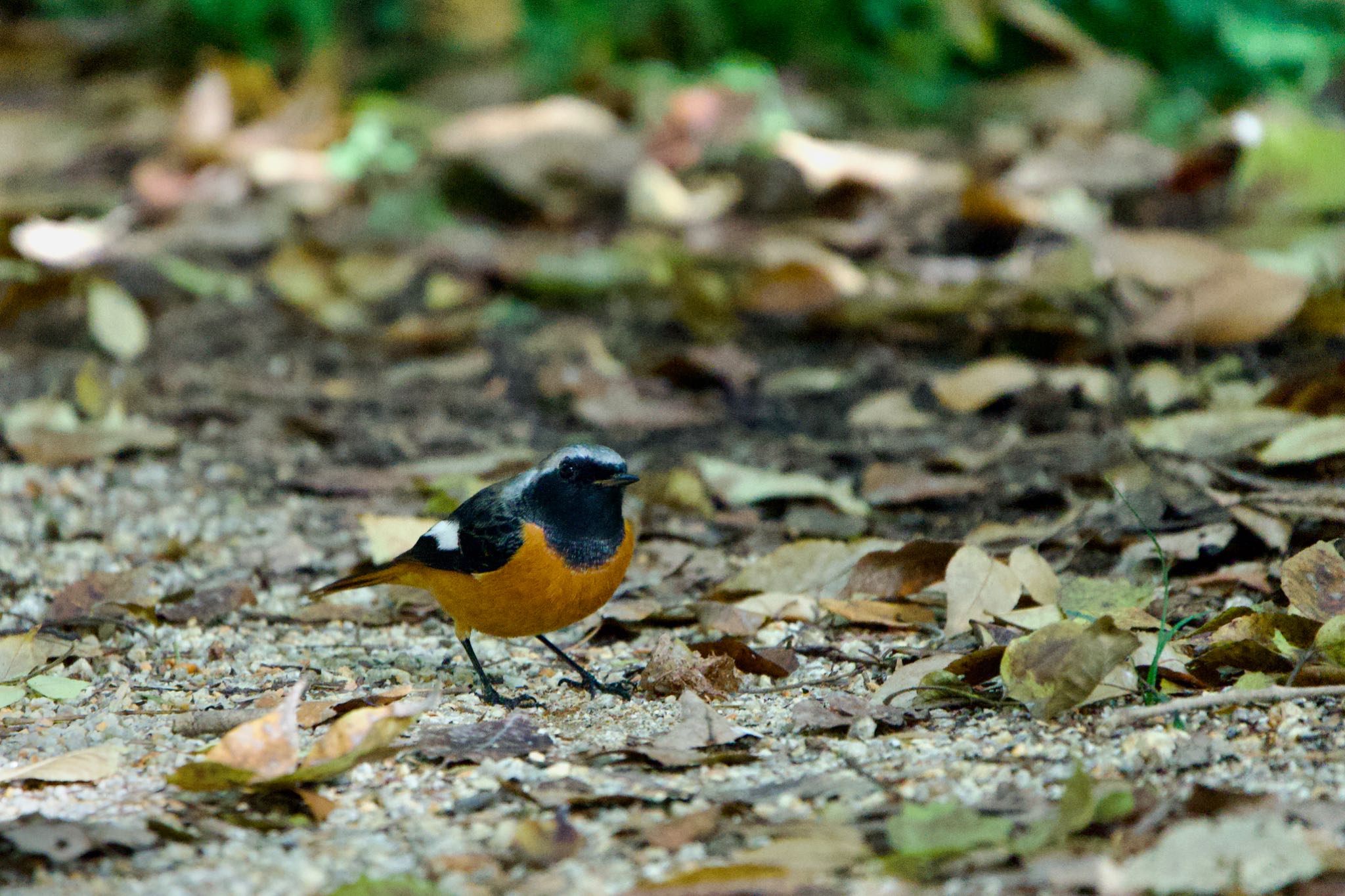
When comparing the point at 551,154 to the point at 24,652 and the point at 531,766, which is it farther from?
the point at 531,766

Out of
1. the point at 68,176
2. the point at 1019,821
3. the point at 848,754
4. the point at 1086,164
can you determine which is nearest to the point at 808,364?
the point at 1086,164

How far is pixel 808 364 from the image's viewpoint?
6.50 metres

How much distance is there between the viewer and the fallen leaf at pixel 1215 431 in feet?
14.6

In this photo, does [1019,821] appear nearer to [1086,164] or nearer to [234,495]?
[234,495]

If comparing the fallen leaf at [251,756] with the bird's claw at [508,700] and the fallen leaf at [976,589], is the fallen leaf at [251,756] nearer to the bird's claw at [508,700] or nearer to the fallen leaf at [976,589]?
the bird's claw at [508,700]

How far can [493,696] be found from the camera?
3.62 metres

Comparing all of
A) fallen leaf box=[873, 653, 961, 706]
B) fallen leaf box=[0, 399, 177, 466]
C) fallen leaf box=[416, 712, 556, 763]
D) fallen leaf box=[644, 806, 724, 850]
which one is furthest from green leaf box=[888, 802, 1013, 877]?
fallen leaf box=[0, 399, 177, 466]

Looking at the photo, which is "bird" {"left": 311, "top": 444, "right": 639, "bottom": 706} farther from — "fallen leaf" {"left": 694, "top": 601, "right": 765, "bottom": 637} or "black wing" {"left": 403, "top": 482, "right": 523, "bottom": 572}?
"fallen leaf" {"left": 694, "top": 601, "right": 765, "bottom": 637}

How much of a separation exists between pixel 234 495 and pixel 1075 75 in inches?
237

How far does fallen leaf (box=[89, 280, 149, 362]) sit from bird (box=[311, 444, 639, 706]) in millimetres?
2926

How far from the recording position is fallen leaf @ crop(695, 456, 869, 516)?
15.9ft

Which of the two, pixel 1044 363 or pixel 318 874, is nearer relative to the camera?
pixel 318 874

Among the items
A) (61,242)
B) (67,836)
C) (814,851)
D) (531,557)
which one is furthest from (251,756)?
(61,242)

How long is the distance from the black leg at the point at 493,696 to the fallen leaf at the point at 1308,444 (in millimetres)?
2178
